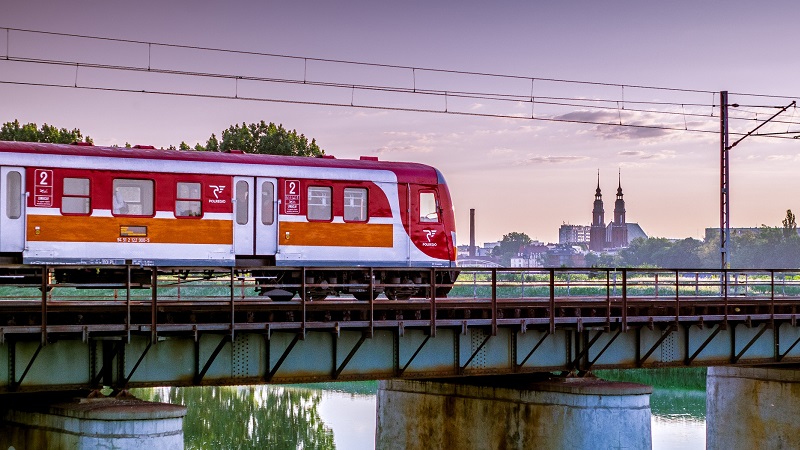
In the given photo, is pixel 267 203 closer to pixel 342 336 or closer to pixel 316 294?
pixel 316 294

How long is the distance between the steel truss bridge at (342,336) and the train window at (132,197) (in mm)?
1712

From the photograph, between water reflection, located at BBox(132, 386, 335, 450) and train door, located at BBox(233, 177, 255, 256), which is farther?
water reflection, located at BBox(132, 386, 335, 450)

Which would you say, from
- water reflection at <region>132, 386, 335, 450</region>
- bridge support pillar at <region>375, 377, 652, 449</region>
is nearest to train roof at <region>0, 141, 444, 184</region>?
bridge support pillar at <region>375, 377, 652, 449</region>

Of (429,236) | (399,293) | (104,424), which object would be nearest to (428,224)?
(429,236)

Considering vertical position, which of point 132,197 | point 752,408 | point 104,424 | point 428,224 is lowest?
point 752,408

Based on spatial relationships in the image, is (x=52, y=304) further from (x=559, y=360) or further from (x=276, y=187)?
(x=559, y=360)

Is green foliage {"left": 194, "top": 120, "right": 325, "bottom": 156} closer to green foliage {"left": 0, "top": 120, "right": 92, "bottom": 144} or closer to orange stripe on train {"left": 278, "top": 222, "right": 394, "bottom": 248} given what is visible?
green foliage {"left": 0, "top": 120, "right": 92, "bottom": 144}

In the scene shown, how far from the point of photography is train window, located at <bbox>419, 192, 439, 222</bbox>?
34.1m

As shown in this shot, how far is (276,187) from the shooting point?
105 feet

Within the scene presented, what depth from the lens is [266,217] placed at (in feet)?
104

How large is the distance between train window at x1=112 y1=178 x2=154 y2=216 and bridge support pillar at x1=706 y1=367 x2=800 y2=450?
1901cm

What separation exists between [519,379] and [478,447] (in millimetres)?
2020

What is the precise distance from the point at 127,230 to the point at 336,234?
5.61 m

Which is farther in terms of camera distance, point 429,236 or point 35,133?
point 35,133
